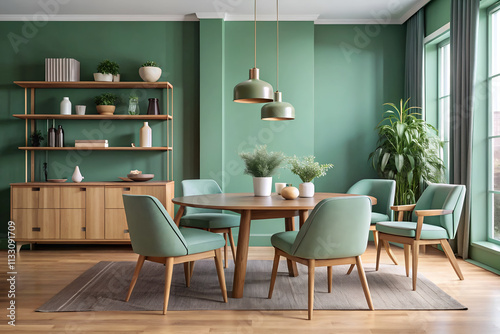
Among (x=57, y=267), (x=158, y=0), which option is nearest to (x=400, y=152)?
(x=158, y=0)

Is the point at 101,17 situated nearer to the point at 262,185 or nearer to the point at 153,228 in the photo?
the point at 262,185

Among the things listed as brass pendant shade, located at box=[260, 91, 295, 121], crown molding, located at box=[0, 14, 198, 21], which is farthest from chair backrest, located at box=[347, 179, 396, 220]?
crown molding, located at box=[0, 14, 198, 21]

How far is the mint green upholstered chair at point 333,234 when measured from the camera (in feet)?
8.14

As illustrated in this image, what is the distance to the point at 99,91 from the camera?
5.12m

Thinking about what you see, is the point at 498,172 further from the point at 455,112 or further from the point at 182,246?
the point at 182,246

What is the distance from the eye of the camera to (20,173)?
509 centimetres

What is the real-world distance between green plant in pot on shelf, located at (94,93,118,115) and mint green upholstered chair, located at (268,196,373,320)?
3138mm

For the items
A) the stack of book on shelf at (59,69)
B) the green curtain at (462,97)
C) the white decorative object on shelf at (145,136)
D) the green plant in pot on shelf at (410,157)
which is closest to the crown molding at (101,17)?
the stack of book on shelf at (59,69)

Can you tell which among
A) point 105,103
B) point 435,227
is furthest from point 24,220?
point 435,227

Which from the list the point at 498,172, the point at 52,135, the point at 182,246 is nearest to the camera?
the point at 182,246

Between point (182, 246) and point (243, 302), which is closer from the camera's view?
point (182, 246)

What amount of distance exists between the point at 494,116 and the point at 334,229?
241 cm

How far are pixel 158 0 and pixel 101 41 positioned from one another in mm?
984

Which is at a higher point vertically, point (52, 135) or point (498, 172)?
point (52, 135)
